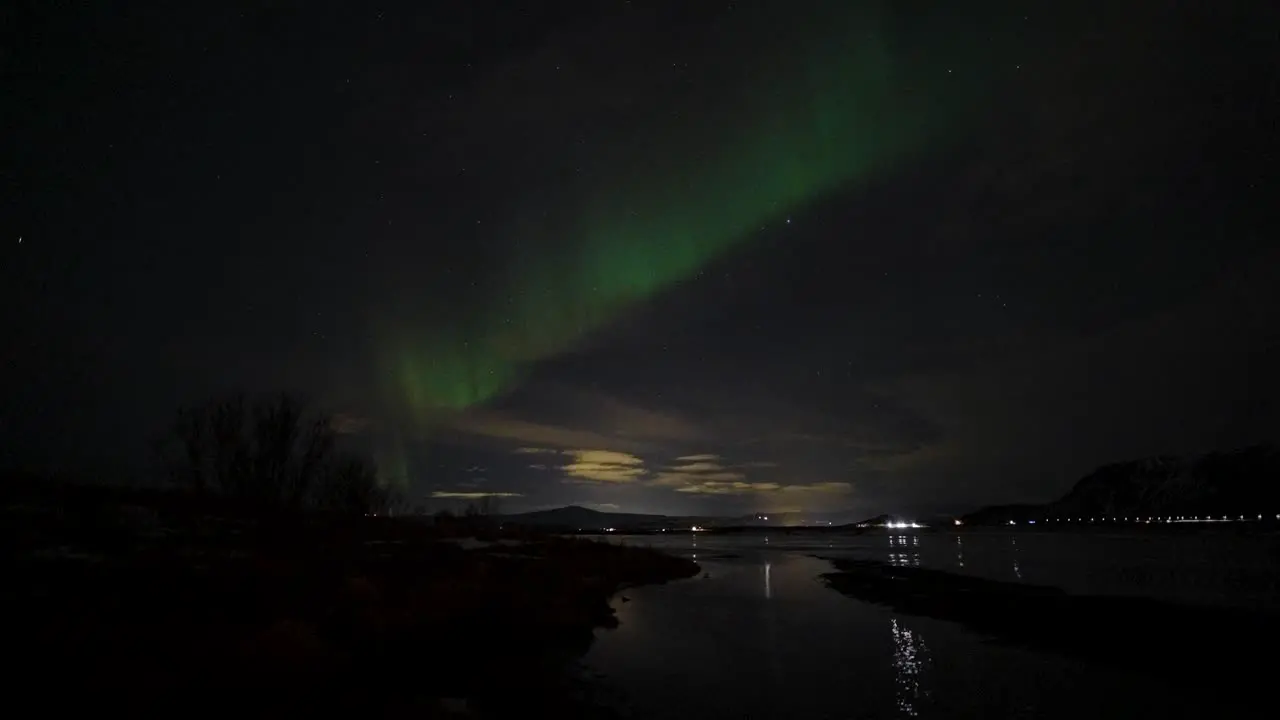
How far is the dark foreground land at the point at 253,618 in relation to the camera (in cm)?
1370

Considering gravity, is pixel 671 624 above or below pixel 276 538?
below

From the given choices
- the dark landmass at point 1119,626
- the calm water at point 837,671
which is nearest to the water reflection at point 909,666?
the calm water at point 837,671

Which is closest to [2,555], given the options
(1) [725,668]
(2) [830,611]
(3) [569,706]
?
(3) [569,706]

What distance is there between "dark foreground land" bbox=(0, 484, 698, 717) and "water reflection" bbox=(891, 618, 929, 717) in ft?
26.7

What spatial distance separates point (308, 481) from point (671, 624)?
57.4m

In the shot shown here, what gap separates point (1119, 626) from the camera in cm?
3048

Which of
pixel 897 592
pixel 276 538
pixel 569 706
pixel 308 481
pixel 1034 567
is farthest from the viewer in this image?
pixel 308 481

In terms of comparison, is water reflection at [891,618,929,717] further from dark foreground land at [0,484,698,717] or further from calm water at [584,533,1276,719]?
dark foreground land at [0,484,698,717]

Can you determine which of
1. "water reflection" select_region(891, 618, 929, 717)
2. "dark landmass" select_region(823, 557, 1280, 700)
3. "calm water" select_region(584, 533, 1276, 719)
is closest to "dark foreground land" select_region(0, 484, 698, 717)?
"calm water" select_region(584, 533, 1276, 719)

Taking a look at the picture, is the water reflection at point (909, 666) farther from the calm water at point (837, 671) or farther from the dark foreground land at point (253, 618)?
the dark foreground land at point (253, 618)

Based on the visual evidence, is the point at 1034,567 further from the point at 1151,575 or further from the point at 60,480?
the point at 60,480

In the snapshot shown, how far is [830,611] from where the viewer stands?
37.5 m

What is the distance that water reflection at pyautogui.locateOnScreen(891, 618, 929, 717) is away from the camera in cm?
1827

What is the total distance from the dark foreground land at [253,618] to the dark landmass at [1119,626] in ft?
57.2
